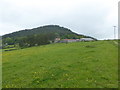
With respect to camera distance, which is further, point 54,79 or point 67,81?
point 54,79

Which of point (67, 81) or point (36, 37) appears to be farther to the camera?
point (36, 37)

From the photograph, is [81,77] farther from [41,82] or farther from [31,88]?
[31,88]

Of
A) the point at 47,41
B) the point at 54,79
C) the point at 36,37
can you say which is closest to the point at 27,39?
the point at 36,37

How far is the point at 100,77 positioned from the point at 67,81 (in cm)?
292

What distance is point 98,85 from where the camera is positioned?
11547 millimetres

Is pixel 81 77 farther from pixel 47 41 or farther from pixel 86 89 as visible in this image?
pixel 47 41

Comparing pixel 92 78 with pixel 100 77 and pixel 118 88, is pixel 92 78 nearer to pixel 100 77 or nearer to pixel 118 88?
pixel 100 77

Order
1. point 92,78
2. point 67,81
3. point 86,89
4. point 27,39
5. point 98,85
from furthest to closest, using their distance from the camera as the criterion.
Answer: point 27,39 < point 92,78 < point 67,81 < point 98,85 < point 86,89

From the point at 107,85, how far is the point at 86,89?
179 cm

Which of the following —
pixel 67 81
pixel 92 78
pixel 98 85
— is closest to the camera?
pixel 98 85

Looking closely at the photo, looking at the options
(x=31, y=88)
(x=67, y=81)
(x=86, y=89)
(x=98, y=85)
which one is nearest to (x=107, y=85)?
(x=98, y=85)

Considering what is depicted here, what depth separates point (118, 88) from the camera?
36.1 feet

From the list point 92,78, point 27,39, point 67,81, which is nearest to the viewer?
point 67,81

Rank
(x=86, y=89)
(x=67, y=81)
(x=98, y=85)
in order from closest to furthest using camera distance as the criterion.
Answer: (x=86, y=89)
(x=98, y=85)
(x=67, y=81)
